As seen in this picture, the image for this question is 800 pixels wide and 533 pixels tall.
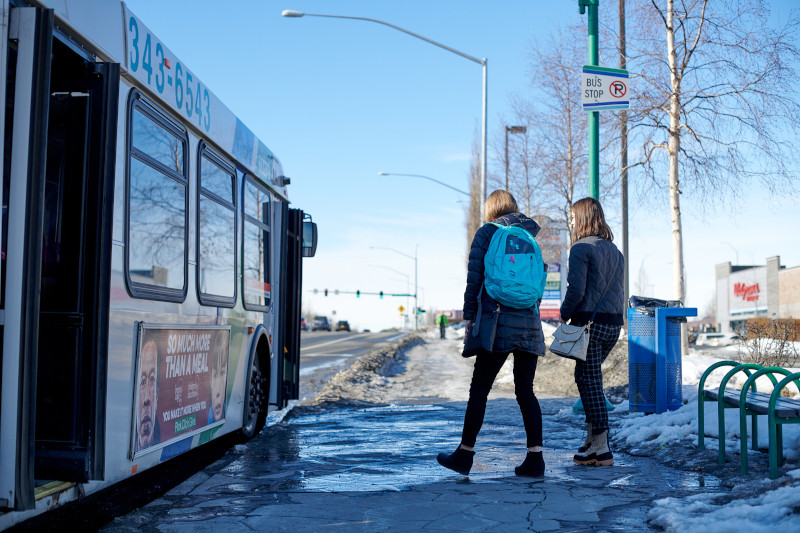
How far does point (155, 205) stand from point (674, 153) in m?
14.2

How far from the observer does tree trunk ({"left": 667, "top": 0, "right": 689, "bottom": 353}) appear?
1739 centimetres

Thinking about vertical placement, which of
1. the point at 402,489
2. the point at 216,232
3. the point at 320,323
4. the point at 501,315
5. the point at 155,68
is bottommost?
the point at 402,489

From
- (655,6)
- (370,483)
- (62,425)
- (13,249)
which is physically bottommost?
(370,483)

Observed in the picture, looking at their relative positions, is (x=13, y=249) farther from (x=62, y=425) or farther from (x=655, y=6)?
(x=655, y=6)

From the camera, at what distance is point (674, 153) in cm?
1745

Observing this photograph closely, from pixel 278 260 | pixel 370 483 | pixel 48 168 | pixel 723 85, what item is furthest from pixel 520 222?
pixel 723 85

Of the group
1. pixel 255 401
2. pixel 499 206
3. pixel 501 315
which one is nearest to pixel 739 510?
pixel 501 315

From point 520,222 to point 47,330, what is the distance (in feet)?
10.1

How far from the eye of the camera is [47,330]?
14.6 ft

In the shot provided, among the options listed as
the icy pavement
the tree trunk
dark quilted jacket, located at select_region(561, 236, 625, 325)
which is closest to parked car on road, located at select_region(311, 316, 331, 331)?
the tree trunk

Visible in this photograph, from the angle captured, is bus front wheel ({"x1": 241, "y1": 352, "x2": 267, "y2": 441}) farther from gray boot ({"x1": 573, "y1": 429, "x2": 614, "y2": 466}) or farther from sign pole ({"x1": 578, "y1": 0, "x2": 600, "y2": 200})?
sign pole ({"x1": 578, "y1": 0, "x2": 600, "y2": 200})

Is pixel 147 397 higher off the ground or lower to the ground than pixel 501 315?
lower

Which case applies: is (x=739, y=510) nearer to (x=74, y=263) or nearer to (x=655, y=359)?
(x=74, y=263)

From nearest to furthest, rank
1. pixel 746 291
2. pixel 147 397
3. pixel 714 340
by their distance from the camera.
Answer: pixel 147 397
pixel 714 340
pixel 746 291
